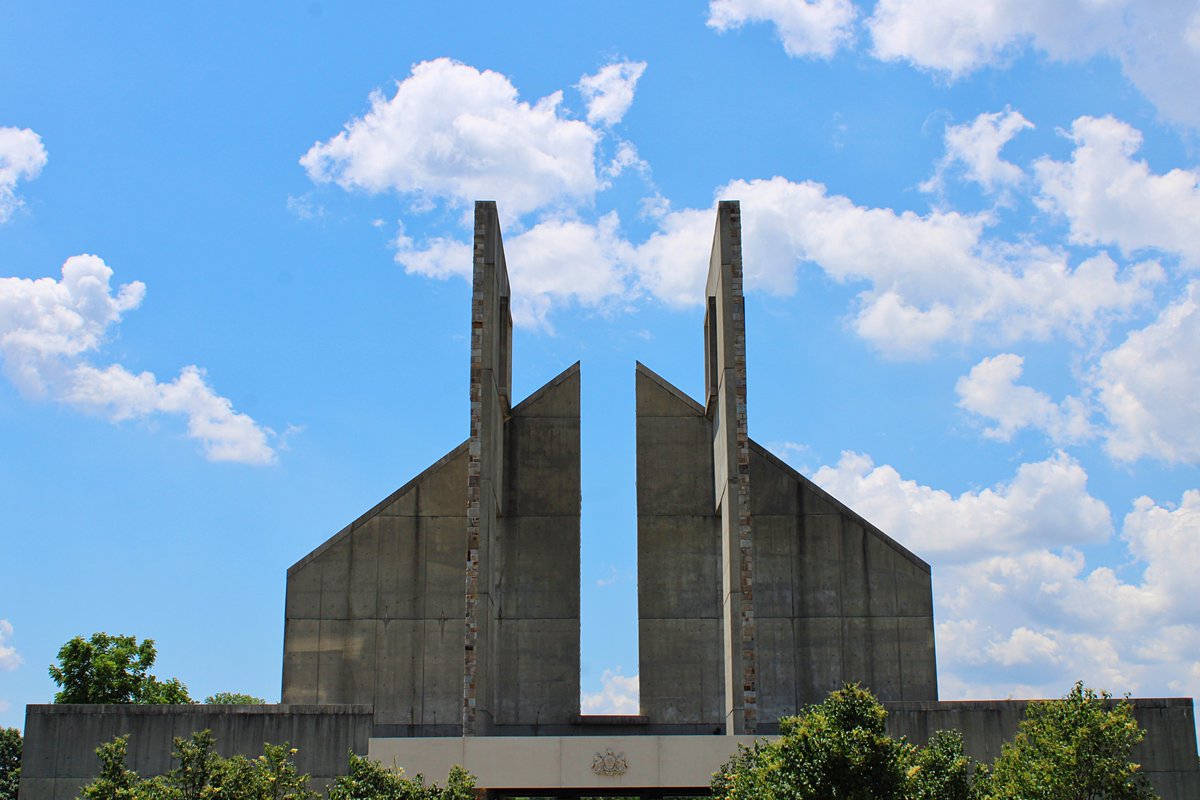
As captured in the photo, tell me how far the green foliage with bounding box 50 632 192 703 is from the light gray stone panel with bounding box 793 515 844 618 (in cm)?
2377

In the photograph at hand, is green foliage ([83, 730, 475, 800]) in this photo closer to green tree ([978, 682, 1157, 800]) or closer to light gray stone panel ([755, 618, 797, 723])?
green tree ([978, 682, 1157, 800])

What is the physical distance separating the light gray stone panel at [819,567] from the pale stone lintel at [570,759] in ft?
24.2

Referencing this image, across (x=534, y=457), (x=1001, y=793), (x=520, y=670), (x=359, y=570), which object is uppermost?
(x=534, y=457)

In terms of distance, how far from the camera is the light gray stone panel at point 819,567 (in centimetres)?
3262

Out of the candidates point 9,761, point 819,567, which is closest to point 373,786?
point 819,567

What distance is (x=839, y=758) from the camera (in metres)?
17.5

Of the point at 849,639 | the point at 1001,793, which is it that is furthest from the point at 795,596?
the point at 1001,793

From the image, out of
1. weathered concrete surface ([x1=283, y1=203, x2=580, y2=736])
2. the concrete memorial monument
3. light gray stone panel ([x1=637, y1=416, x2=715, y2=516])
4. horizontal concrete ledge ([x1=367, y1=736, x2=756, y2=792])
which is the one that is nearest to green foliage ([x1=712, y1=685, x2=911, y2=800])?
horizontal concrete ledge ([x1=367, y1=736, x2=756, y2=792])

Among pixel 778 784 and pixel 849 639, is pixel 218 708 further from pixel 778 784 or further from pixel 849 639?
pixel 849 639

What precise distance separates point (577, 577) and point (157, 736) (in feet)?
39.8

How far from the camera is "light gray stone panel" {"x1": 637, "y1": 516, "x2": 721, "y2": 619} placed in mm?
33156

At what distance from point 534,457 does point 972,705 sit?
1376cm

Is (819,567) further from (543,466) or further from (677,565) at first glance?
(543,466)

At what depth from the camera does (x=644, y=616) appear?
33094mm
